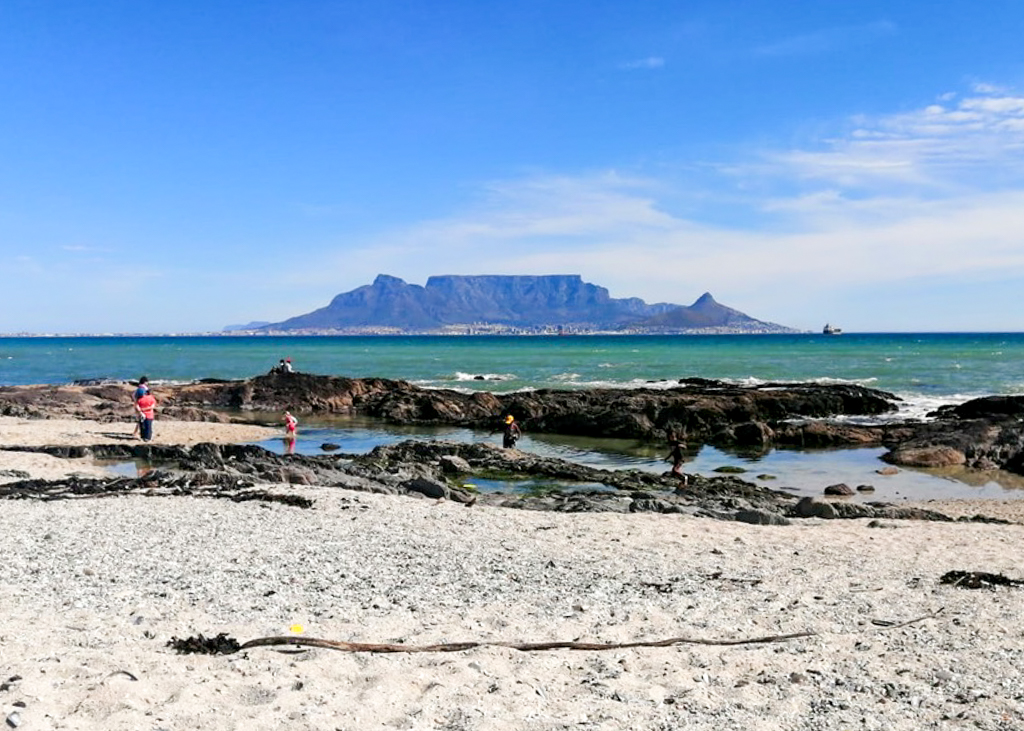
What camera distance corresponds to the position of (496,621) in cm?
830

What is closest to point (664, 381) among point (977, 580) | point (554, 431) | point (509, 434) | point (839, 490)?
point (554, 431)

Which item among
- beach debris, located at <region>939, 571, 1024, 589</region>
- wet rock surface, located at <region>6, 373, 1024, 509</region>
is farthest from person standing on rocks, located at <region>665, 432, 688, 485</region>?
beach debris, located at <region>939, 571, 1024, 589</region>

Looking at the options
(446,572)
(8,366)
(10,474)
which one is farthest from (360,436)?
(8,366)

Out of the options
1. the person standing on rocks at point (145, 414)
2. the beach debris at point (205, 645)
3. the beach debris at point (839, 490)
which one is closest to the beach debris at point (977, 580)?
the beach debris at point (205, 645)

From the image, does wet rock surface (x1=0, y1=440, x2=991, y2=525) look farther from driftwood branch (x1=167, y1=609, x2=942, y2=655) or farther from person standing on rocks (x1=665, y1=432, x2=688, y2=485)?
driftwood branch (x1=167, y1=609, x2=942, y2=655)

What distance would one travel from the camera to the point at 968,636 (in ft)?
26.5

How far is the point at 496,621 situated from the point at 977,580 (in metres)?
6.00

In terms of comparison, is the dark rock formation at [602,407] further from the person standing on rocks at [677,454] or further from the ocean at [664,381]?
the person standing on rocks at [677,454]

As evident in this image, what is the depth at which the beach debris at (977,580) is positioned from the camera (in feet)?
33.0

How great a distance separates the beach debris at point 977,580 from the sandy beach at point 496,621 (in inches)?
7.7

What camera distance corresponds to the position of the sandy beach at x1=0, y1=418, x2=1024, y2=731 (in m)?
6.12

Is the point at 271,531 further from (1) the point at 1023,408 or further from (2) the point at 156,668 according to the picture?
(1) the point at 1023,408

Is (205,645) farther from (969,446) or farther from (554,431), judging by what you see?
(554,431)

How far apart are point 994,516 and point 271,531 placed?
557 inches
